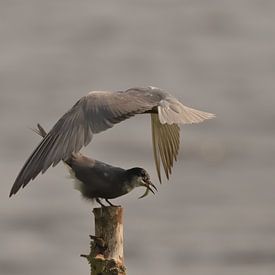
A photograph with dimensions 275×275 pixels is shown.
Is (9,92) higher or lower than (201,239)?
higher

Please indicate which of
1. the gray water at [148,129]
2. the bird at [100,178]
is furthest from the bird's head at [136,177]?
the gray water at [148,129]

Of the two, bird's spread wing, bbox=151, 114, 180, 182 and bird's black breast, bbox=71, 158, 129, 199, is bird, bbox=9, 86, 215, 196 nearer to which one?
bird's spread wing, bbox=151, 114, 180, 182

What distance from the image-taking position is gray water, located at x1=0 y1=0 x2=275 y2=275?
18.1 metres

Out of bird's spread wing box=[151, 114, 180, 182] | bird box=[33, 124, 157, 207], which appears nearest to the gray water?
bird's spread wing box=[151, 114, 180, 182]

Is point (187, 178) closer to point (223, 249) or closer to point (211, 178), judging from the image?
point (211, 178)

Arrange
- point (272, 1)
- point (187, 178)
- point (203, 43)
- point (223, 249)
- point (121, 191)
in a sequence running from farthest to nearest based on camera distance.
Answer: point (272, 1)
point (203, 43)
point (187, 178)
point (223, 249)
point (121, 191)

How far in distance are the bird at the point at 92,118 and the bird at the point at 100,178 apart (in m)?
0.27

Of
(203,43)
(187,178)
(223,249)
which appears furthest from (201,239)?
(203,43)

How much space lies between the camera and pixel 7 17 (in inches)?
→ 1091

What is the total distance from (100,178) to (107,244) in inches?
18.7

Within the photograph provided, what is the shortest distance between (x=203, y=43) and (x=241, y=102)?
10.1 ft

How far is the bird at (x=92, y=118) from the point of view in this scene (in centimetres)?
870

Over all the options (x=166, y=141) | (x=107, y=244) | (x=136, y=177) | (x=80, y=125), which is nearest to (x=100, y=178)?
(x=136, y=177)

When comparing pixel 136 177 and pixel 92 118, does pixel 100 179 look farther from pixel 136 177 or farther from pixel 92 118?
pixel 92 118
